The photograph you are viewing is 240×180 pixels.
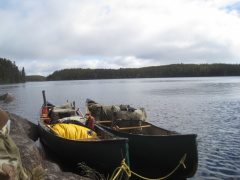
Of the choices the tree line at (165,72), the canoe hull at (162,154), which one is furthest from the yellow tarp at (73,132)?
the tree line at (165,72)

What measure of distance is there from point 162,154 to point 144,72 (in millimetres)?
180562

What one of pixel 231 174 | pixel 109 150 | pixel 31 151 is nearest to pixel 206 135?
pixel 231 174

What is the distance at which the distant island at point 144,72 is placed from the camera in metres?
136

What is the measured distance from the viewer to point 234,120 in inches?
681

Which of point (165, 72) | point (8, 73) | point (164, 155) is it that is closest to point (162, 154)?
point (164, 155)

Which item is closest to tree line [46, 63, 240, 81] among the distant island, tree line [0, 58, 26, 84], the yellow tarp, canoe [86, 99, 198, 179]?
the distant island

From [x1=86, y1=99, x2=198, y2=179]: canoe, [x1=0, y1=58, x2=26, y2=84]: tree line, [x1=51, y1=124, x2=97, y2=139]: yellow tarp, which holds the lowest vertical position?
[x1=86, y1=99, x2=198, y2=179]: canoe

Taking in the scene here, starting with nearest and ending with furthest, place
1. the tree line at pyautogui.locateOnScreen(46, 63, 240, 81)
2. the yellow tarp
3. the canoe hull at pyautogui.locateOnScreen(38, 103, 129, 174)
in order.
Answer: the canoe hull at pyautogui.locateOnScreen(38, 103, 129, 174) < the yellow tarp < the tree line at pyautogui.locateOnScreen(46, 63, 240, 81)

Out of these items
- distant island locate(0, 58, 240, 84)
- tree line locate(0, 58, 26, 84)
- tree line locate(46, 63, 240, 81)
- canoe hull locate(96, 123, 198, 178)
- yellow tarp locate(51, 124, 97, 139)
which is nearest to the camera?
canoe hull locate(96, 123, 198, 178)

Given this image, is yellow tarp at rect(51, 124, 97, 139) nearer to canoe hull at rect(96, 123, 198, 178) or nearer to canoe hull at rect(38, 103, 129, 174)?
canoe hull at rect(38, 103, 129, 174)

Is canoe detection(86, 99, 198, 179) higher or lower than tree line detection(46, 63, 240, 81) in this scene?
lower

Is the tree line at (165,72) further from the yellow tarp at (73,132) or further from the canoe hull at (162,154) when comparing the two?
the yellow tarp at (73,132)

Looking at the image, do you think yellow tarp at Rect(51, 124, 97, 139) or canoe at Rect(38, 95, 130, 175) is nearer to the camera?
canoe at Rect(38, 95, 130, 175)

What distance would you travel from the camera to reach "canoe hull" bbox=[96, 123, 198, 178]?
7645mm
